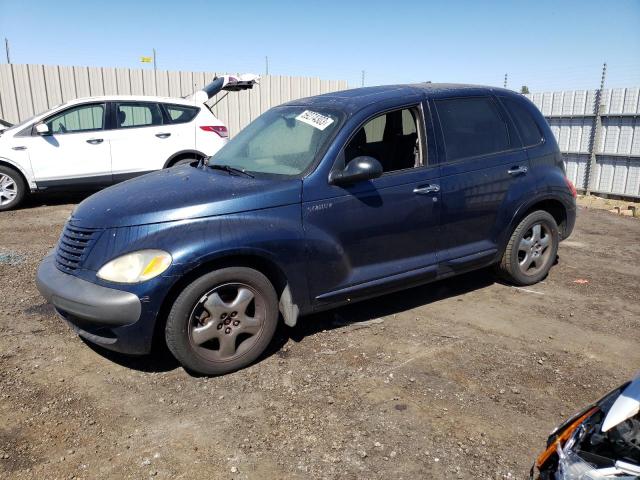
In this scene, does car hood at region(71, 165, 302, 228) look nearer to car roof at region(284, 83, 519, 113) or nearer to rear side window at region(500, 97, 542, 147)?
car roof at region(284, 83, 519, 113)

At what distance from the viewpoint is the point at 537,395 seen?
10.5ft

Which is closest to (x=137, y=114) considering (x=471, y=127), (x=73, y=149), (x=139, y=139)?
(x=139, y=139)

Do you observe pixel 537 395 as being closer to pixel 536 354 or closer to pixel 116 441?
pixel 536 354

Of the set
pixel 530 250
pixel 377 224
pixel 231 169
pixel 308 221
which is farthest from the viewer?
pixel 530 250

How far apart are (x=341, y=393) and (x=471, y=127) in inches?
101

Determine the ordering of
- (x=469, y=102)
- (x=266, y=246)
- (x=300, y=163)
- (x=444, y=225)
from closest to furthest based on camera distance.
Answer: (x=266, y=246), (x=300, y=163), (x=444, y=225), (x=469, y=102)

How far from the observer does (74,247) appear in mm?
3377

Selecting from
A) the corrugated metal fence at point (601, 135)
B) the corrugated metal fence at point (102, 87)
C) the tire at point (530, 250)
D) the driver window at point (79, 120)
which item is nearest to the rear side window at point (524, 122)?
the tire at point (530, 250)

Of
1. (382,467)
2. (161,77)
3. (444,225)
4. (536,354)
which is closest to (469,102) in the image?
(444,225)

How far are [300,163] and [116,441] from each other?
212cm

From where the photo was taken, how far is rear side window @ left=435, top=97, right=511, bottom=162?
4.29 metres

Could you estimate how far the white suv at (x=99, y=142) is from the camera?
320 inches

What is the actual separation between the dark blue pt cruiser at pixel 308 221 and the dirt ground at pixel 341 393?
34 cm

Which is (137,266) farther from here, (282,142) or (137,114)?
(137,114)
